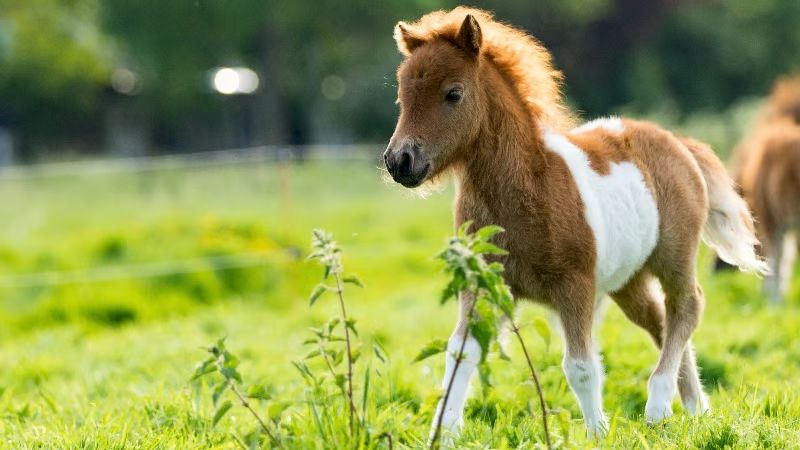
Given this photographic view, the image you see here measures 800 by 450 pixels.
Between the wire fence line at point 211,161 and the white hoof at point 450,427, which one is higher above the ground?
the wire fence line at point 211,161

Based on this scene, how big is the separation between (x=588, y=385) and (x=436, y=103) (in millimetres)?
1286

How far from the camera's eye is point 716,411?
15.3 ft

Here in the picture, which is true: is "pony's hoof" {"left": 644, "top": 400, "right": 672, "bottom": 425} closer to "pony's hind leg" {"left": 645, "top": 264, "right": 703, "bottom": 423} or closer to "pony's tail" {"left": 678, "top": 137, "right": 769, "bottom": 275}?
"pony's hind leg" {"left": 645, "top": 264, "right": 703, "bottom": 423}

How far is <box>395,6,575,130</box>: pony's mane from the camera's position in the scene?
4.64 m

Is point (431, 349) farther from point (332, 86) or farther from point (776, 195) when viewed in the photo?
point (332, 86)

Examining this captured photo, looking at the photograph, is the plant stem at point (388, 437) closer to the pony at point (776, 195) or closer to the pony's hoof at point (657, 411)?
the pony's hoof at point (657, 411)

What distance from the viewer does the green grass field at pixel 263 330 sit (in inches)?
171

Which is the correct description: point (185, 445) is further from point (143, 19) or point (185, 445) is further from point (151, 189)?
point (143, 19)

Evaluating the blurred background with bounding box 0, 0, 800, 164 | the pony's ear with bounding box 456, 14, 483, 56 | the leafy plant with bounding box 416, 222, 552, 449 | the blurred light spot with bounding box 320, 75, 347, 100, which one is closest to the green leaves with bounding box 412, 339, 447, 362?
the leafy plant with bounding box 416, 222, 552, 449

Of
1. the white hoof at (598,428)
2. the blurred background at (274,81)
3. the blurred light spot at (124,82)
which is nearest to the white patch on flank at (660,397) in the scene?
the white hoof at (598,428)

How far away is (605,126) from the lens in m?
5.29

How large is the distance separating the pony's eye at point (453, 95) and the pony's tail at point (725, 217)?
5.63ft

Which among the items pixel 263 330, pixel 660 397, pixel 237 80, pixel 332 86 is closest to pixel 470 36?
pixel 660 397

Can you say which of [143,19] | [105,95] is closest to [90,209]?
[143,19]
